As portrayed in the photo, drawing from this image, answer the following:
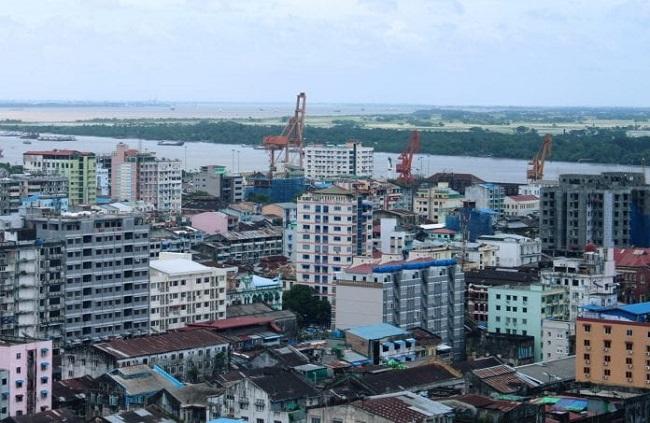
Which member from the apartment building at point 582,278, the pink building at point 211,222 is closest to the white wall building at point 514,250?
the apartment building at point 582,278

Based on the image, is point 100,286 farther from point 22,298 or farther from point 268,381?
point 268,381

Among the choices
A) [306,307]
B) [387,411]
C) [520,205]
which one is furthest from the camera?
[520,205]

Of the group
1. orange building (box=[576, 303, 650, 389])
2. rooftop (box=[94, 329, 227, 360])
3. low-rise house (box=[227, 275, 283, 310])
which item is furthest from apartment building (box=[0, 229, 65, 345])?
orange building (box=[576, 303, 650, 389])

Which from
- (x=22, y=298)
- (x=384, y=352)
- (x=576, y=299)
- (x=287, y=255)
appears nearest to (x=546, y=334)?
(x=576, y=299)

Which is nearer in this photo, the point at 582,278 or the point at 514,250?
the point at 582,278

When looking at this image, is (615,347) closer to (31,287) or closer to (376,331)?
(376,331)

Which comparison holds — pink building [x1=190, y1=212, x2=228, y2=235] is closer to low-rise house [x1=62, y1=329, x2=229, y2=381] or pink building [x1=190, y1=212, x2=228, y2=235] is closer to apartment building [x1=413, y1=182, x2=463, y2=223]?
apartment building [x1=413, y1=182, x2=463, y2=223]

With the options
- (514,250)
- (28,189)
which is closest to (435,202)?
(28,189)
